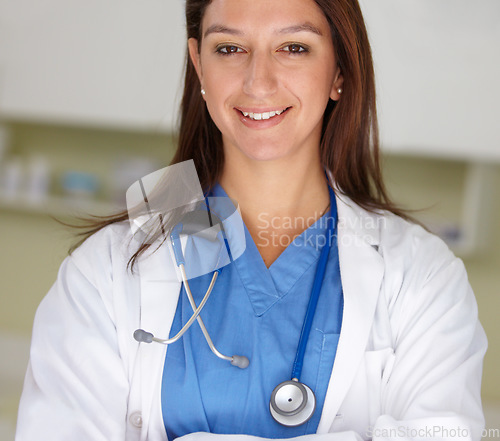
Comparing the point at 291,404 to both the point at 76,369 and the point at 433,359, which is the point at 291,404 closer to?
the point at 433,359

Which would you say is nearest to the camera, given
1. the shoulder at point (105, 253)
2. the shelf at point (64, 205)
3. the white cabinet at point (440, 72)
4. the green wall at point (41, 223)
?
the shoulder at point (105, 253)

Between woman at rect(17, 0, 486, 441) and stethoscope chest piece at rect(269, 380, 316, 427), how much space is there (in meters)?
0.03

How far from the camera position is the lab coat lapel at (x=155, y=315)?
1087 mm

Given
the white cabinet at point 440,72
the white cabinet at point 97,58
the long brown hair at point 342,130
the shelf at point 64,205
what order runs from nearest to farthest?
the long brown hair at point 342,130 → the white cabinet at point 440,72 → the white cabinet at point 97,58 → the shelf at point 64,205

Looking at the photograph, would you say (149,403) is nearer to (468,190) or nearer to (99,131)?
(468,190)

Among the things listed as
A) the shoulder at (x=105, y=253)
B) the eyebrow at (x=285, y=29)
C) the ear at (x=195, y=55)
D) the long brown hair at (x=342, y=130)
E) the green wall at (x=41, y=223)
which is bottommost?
the green wall at (x=41, y=223)

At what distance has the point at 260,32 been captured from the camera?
1.16 metres

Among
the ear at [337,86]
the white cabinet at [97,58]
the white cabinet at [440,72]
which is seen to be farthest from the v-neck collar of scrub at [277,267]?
the white cabinet at [97,58]

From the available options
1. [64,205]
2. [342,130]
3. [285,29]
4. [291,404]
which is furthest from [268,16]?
[64,205]

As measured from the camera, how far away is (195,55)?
4.34 ft

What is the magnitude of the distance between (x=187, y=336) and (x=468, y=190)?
5.02 feet

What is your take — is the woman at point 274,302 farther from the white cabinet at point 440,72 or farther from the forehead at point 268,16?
the white cabinet at point 440,72

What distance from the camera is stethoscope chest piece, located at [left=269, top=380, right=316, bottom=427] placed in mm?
1055

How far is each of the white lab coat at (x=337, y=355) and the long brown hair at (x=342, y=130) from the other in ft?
0.55
